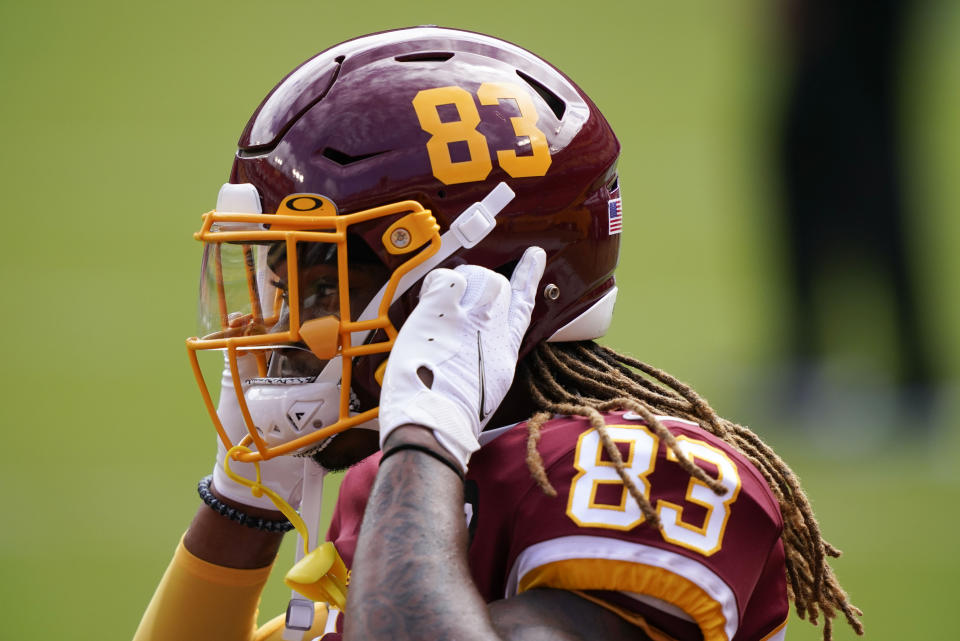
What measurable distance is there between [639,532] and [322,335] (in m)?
0.47

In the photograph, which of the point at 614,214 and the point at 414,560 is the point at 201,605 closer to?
the point at 414,560

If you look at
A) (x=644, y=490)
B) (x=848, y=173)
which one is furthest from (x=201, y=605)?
(x=848, y=173)

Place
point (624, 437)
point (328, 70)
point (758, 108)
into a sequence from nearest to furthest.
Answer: point (624, 437) → point (328, 70) → point (758, 108)

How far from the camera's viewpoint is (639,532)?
1.12 meters

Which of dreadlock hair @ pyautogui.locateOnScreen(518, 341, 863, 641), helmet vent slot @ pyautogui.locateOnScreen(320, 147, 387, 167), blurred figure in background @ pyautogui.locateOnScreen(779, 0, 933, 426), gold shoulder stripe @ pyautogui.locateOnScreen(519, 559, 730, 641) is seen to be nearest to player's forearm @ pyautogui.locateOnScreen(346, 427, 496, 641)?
gold shoulder stripe @ pyautogui.locateOnScreen(519, 559, 730, 641)

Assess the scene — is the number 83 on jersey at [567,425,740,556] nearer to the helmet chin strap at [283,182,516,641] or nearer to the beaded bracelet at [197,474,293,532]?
the helmet chin strap at [283,182,516,641]

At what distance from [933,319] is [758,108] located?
1.54 metres

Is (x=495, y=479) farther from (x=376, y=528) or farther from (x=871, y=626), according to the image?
(x=871, y=626)

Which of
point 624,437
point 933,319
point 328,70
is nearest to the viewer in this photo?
point 624,437

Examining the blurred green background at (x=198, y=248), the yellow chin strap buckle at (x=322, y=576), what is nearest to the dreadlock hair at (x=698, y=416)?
the yellow chin strap buckle at (x=322, y=576)

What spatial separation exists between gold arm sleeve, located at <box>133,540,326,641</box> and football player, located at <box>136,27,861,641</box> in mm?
207

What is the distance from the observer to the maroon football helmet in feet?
4.32

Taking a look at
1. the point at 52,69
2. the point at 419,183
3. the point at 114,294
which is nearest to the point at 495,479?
the point at 419,183

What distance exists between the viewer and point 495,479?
1.26 meters
